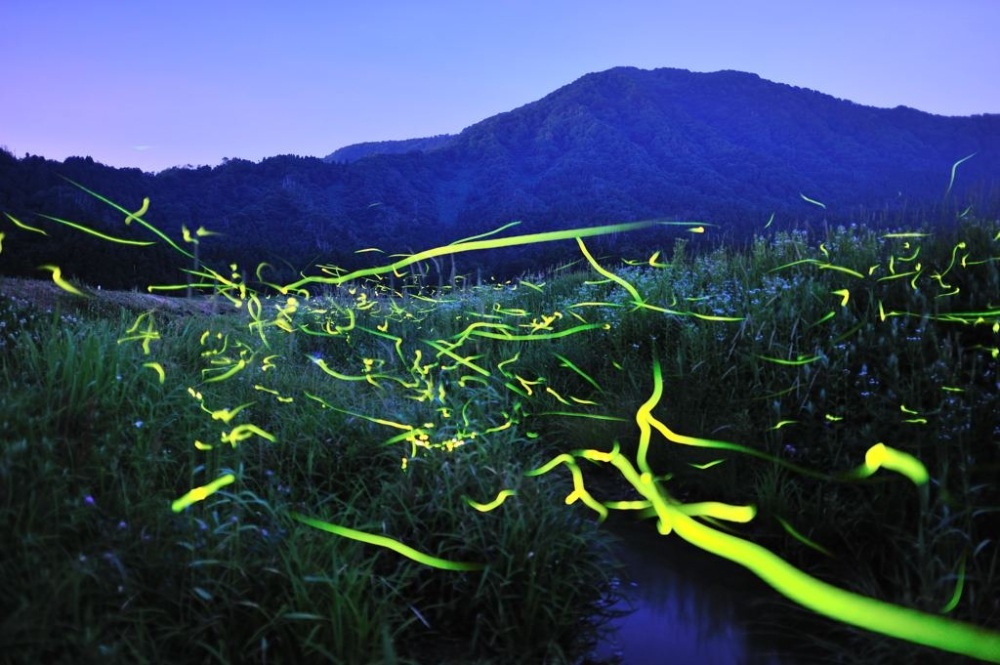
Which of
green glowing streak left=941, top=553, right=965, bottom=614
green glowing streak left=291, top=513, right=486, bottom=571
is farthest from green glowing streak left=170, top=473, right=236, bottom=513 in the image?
green glowing streak left=941, top=553, right=965, bottom=614

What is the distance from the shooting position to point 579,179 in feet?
209

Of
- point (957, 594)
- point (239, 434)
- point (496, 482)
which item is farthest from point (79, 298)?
point (957, 594)

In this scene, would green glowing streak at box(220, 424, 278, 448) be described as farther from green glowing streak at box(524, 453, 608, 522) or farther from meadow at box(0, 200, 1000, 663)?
green glowing streak at box(524, 453, 608, 522)

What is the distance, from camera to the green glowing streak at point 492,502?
3.40 metres

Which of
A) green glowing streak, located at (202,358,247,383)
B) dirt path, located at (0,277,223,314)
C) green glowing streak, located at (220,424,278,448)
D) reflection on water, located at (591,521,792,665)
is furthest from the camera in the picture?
dirt path, located at (0,277,223,314)

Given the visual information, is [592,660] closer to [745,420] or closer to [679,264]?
[745,420]

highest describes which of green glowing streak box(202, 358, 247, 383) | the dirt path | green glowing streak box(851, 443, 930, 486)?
the dirt path

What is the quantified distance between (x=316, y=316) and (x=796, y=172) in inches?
3880

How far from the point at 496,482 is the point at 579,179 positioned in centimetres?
6222

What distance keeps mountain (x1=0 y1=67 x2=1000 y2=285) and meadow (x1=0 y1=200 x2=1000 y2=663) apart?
3.76ft

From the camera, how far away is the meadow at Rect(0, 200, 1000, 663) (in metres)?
2.59

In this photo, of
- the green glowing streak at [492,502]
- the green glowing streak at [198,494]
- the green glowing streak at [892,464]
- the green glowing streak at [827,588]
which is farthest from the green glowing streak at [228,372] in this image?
the green glowing streak at [892,464]

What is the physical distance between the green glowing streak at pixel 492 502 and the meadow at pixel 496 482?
3 cm

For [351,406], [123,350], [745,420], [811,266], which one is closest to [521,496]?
[351,406]
